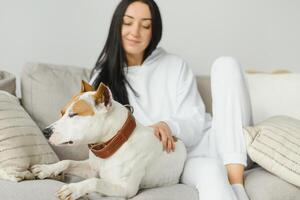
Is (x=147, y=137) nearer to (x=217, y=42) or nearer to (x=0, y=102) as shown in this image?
(x=0, y=102)

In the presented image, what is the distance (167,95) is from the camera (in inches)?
80.0

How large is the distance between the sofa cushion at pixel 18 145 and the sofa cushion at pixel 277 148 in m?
0.75

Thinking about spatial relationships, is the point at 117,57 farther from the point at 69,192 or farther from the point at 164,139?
the point at 69,192

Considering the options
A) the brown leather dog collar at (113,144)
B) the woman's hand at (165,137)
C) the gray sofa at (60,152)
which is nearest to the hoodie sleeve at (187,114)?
the woman's hand at (165,137)

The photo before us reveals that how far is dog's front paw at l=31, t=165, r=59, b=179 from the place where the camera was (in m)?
1.53

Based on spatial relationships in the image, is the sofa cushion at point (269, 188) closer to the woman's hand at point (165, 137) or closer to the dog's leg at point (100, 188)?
the woman's hand at point (165, 137)

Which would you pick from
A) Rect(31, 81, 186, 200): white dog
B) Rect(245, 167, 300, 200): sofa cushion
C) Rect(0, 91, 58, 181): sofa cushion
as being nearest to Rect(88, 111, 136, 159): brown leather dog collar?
Rect(31, 81, 186, 200): white dog

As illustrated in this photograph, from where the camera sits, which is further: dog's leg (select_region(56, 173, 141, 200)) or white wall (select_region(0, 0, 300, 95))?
white wall (select_region(0, 0, 300, 95))

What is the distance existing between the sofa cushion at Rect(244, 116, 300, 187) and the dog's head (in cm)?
63

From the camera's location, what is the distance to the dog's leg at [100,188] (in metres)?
1.33

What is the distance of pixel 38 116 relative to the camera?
6.61ft

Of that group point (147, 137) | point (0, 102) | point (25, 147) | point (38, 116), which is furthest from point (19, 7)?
point (147, 137)

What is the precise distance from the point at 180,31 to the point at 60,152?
117 cm

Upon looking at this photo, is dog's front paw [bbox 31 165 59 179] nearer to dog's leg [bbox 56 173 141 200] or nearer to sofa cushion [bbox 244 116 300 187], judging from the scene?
dog's leg [bbox 56 173 141 200]
